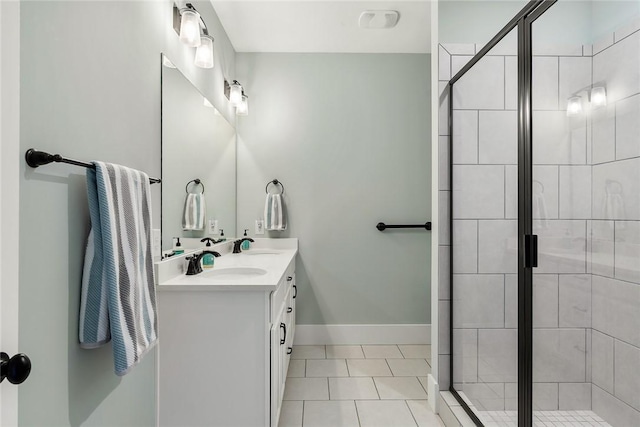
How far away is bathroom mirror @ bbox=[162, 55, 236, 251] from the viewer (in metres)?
1.76

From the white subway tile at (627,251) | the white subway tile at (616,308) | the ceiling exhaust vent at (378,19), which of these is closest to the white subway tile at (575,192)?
the white subway tile at (627,251)

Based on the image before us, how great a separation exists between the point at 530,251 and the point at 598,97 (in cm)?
56

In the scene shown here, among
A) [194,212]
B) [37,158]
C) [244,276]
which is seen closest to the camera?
[37,158]

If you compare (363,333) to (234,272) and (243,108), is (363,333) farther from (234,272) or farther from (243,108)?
(243,108)

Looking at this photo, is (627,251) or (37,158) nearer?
(37,158)

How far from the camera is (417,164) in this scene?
123 inches

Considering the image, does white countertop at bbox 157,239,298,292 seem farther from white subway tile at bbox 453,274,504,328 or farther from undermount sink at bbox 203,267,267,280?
white subway tile at bbox 453,274,504,328

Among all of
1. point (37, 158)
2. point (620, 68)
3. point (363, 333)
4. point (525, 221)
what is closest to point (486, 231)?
point (525, 221)

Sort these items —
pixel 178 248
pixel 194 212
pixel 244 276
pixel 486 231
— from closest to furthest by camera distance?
1. pixel 486 231
2. pixel 178 248
3. pixel 244 276
4. pixel 194 212

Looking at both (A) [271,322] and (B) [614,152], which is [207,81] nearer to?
(A) [271,322]

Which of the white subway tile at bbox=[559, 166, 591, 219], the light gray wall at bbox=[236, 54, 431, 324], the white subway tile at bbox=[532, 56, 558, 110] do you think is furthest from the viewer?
the light gray wall at bbox=[236, 54, 431, 324]

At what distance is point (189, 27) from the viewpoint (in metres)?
1.80

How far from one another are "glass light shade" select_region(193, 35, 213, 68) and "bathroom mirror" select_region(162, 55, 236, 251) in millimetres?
128

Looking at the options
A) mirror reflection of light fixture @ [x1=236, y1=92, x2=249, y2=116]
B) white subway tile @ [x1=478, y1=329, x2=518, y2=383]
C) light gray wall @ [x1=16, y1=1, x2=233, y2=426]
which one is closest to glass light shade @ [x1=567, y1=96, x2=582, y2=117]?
white subway tile @ [x1=478, y1=329, x2=518, y2=383]
